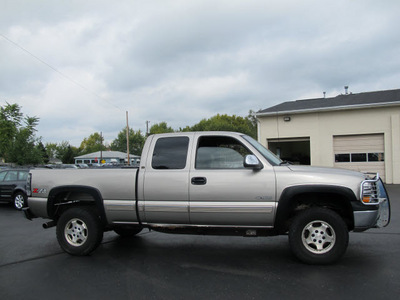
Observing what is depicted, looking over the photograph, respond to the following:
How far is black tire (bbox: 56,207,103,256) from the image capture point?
506 centimetres

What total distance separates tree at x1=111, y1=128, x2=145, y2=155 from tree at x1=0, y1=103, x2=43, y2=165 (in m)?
54.6

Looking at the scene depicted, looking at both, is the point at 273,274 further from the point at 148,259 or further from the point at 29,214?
the point at 29,214

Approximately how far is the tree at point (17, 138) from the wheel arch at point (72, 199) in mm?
22280

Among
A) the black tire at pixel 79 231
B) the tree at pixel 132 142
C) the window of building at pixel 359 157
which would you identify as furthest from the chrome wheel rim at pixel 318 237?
the tree at pixel 132 142

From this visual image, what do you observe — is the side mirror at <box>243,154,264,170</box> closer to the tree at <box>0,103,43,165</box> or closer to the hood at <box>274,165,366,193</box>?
the hood at <box>274,165,366,193</box>

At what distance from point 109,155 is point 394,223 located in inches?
2848

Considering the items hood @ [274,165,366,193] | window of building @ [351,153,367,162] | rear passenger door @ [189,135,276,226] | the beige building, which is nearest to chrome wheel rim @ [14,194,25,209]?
rear passenger door @ [189,135,276,226]

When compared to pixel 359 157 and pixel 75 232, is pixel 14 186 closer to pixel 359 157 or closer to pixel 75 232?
pixel 75 232

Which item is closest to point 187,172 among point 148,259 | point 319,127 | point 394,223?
point 148,259

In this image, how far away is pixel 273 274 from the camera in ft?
13.5

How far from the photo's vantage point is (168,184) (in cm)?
469

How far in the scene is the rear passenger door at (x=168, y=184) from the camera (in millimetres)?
4625

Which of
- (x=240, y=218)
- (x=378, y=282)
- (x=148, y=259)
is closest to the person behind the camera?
(x=378, y=282)

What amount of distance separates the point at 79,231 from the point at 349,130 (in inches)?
638
